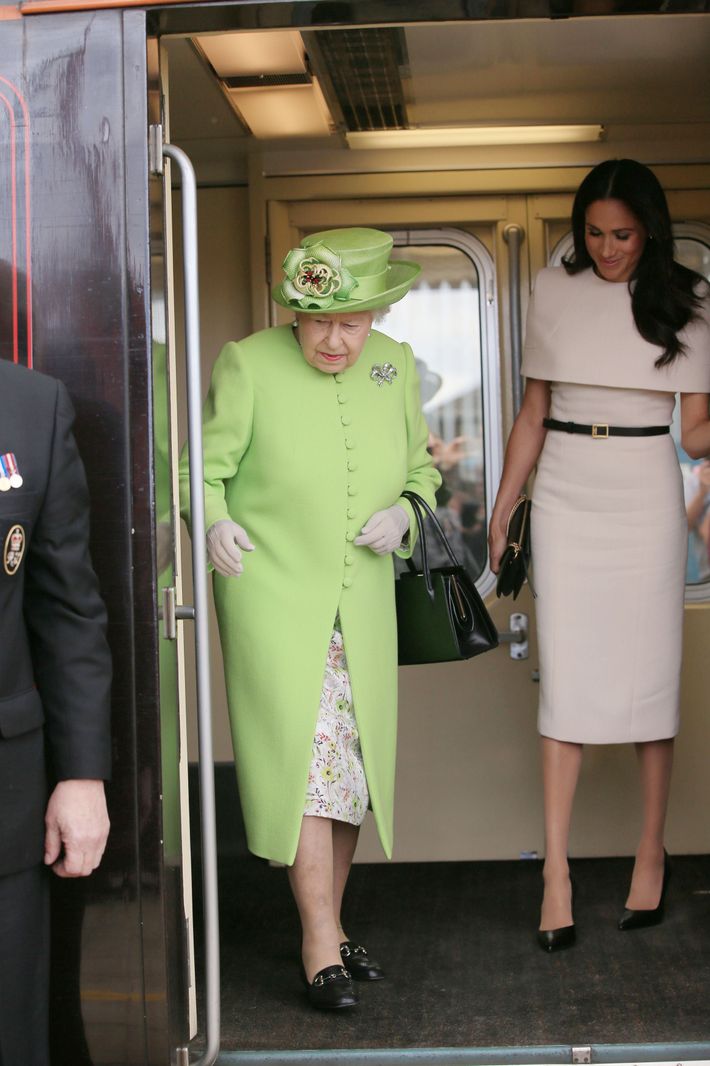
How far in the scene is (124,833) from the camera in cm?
277

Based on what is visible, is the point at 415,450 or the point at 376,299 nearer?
the point at 376,299

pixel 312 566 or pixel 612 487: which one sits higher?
pixel 612 487

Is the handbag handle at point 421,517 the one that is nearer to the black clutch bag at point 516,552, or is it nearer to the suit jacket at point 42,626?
the black clutch bag at point 516,552

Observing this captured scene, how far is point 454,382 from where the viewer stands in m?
4.98

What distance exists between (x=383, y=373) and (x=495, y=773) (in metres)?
1.88

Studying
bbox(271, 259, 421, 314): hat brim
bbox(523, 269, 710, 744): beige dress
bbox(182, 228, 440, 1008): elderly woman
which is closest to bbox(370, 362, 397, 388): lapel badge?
bbox(182, 228, 440, 1008): elderly woman

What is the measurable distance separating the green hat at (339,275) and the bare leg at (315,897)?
47.5 inches

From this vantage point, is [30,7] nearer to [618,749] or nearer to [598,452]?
[598,452]

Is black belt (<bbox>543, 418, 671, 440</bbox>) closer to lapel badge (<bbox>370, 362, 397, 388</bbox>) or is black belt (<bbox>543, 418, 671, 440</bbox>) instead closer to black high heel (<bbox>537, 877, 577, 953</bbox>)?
lapel badge (<bbox>370, 362, 397, 388</bbox>)

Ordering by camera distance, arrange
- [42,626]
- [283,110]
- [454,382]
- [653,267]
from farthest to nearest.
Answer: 1. [454,382]
2. [283,110]
3. [653,267]
4. [42,626]

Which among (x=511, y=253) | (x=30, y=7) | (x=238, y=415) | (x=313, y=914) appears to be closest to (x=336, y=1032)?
(x=313, y=914)

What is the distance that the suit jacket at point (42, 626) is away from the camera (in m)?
2.32

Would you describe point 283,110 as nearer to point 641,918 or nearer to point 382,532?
point 382,532

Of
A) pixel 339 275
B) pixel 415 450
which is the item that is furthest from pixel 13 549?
pixel 415 450
